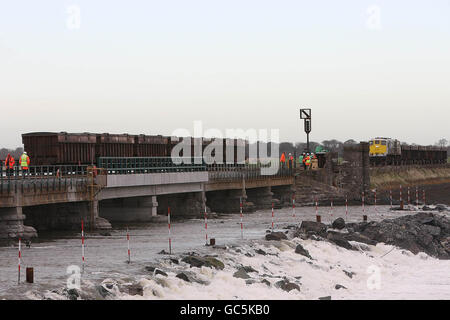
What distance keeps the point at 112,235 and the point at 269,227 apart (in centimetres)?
906

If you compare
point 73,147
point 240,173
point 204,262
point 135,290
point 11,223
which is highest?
point 73,147

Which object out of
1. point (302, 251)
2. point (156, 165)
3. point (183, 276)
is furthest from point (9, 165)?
point (183, 276)

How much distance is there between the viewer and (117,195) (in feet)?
143

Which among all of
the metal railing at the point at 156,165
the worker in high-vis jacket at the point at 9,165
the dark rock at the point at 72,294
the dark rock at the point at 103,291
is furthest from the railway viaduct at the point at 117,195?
the dark rock at the point at 72,294

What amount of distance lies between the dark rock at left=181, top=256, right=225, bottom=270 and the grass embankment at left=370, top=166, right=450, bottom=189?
180ft

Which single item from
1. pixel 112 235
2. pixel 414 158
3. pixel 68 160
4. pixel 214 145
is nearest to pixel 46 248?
pixel 112 235

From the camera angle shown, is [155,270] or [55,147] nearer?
[155,270]

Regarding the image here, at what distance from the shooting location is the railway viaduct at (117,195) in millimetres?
35312

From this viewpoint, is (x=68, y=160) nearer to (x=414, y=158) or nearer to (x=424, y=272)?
(x=424, y=272)

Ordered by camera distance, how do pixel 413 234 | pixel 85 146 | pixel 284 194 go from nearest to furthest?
1. pixel 413 234
2. pixel 85 146
3. pixel 284 194

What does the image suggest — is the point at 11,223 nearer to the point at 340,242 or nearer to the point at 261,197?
the point at 340,242

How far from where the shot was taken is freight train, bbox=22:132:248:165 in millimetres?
50156

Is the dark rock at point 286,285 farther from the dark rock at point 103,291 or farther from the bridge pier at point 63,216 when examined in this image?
the bridge pier at point 63,216

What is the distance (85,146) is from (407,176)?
50.8m
